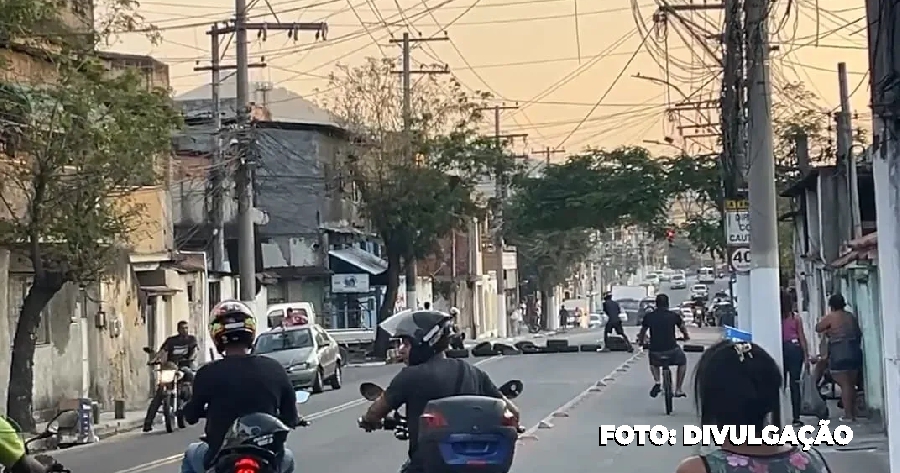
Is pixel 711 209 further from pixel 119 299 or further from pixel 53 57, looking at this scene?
pixel 53 57

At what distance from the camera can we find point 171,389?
2530cm

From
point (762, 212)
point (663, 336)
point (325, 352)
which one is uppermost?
point (762, 212)

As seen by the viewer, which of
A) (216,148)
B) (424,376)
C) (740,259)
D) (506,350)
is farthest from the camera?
(506,350)

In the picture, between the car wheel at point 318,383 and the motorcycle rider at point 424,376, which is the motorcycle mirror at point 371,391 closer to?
the motorcycle rider at point 424,376

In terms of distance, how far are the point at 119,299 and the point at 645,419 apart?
15168mm

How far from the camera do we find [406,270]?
55.8 m

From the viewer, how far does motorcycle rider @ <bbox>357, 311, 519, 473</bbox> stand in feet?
27.3

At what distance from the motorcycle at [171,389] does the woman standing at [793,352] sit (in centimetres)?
1004

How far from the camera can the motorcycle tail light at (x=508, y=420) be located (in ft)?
25.4

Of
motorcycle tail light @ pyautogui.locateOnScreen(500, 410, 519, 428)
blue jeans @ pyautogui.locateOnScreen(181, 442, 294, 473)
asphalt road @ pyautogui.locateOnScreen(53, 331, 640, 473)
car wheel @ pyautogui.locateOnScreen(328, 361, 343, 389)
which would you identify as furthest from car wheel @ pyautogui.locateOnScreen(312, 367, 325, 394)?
motorcycle tail light @ pyautogui.locateOnScreen(500, 410, 519, 428)

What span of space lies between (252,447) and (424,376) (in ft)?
4.81

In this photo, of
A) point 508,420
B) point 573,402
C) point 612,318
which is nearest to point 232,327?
point 508,420

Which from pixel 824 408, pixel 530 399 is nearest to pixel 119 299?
pixel 530 399

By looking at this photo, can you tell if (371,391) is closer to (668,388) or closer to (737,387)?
(737,387)
